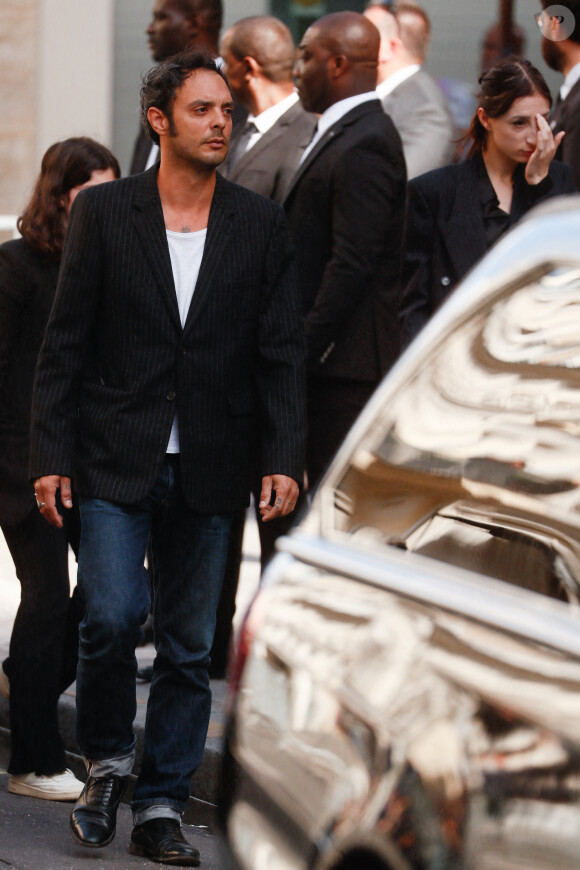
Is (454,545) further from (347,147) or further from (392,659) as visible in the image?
(347,147)

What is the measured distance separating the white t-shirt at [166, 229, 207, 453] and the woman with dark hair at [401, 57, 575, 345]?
124 centimetres

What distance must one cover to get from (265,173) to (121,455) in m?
2.16

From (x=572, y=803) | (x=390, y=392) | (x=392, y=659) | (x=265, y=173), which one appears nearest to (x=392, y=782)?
(x=392, y=659)

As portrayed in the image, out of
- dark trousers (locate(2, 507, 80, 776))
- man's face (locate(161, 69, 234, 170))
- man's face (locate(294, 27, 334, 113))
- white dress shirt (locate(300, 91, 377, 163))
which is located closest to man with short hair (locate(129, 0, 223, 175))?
man's face (locate(294, 27, 334, 113))

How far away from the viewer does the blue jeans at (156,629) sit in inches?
165

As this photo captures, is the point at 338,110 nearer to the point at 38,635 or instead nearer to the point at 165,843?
the point at 38,635

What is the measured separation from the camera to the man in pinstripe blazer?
13.8ft

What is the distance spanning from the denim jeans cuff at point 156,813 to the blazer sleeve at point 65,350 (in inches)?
35.5

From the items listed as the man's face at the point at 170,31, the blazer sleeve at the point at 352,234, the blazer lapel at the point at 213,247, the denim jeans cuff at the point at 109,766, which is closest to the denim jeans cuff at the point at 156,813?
the denim jeans cuff at the point at 109,766

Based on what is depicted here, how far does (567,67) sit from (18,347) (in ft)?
7.42

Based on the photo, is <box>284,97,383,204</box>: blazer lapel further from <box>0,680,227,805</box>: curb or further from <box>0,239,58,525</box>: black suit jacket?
<box>0,680,227,805</box>: curb

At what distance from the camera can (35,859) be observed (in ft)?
14.1

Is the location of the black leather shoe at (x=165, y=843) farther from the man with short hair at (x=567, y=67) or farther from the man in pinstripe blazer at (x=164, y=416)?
the man with short hair at (x=567, y=67)

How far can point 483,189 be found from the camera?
17.5 ft
